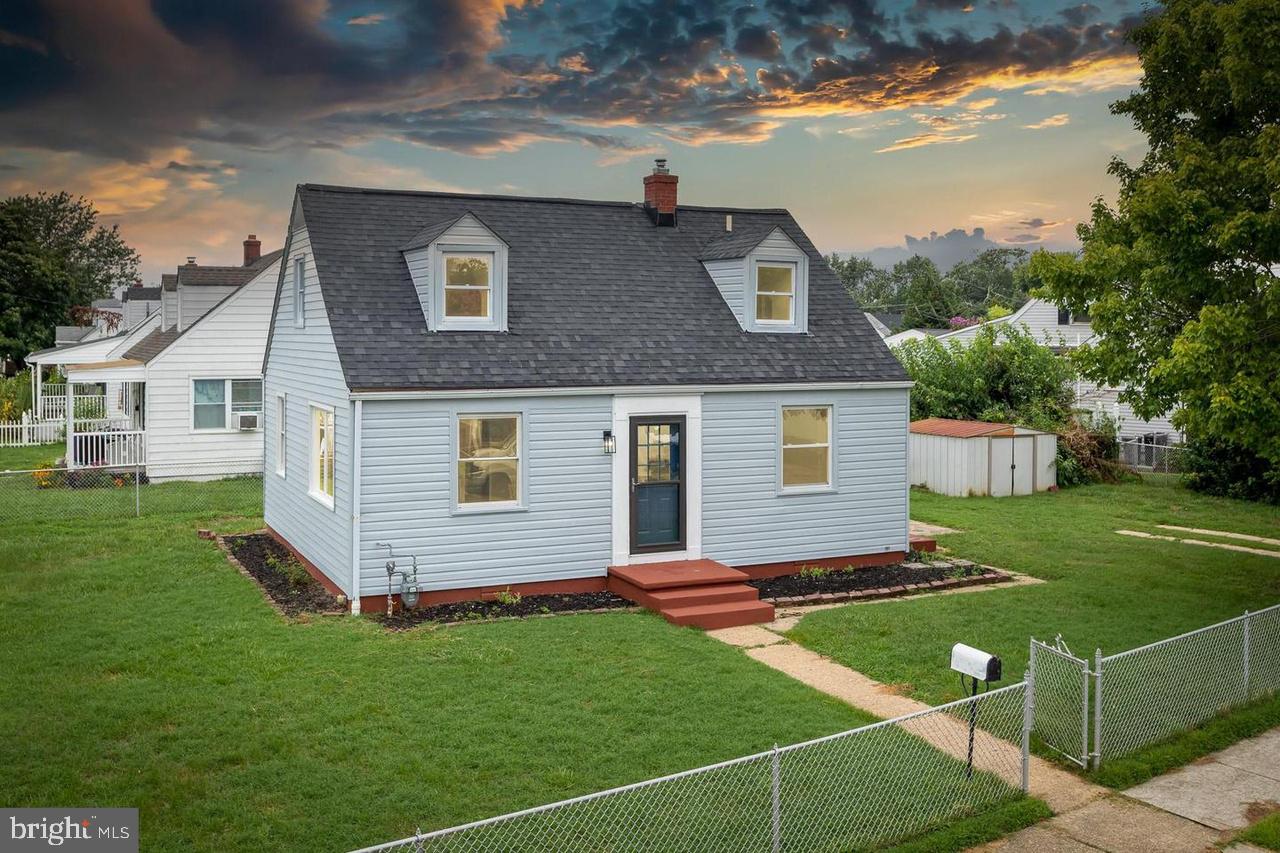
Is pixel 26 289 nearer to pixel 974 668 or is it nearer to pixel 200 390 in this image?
pixel 200 390

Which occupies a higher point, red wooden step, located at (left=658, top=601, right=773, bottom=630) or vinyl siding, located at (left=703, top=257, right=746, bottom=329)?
vinyl siding, located at (left=703, top=257, right=746, bottom=329)

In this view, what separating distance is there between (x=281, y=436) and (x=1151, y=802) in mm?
15048

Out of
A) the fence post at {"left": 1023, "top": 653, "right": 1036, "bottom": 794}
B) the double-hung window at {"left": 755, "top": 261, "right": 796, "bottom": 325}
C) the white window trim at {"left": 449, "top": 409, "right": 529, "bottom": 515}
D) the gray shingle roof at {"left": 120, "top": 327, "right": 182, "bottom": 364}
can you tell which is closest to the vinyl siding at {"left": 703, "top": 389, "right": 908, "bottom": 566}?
the double-hung window at {"left": 755, "top": 261, "right": 796, "bottom": 325}

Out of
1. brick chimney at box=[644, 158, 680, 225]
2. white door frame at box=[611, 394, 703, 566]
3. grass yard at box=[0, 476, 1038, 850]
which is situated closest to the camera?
grass yard at box=[0, 476, 1038, 850]

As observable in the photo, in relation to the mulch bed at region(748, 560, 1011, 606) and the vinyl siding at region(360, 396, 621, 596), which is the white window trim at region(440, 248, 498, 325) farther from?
the mulch bed at region(748, 560, 1011, 606)

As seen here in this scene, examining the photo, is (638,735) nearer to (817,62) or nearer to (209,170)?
(817,62)

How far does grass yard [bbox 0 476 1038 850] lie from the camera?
8109 millimetres

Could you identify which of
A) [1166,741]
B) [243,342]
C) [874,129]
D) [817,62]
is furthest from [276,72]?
[1166,741]

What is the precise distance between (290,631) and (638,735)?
5.56 metres

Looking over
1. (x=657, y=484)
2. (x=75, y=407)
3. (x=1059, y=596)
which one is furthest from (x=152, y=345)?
(x=1059, y=596)

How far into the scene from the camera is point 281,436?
62.2ft

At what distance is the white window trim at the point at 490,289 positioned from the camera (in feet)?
50.7

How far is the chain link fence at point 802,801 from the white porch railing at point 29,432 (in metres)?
33.7

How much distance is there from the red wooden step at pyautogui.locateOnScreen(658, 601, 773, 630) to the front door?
185cm
